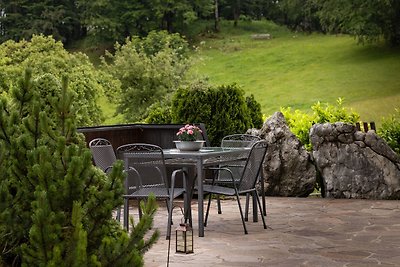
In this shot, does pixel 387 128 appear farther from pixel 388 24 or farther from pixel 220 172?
pixel 388 24

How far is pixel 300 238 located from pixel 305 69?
2859 cm

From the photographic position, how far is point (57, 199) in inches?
108

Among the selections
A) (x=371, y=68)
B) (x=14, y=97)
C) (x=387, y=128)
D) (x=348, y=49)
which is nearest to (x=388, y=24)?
(x=371, y=68)

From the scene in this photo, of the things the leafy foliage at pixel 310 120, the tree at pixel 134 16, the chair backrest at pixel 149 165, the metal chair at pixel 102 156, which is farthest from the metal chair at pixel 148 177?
the tree at pixel 134 16

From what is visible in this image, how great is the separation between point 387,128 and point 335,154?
1.37 meters

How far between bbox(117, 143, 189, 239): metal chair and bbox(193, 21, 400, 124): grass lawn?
1776cm

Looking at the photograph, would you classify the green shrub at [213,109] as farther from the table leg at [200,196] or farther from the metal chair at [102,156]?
the table leg at [200,196]

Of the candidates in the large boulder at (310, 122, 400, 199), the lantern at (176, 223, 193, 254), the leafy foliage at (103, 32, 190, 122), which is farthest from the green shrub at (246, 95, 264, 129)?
the leafy foliage at (103, 32, 190, 122)

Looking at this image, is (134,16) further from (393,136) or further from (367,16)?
(393,136)

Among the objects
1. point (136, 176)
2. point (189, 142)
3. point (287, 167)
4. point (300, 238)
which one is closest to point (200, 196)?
point (136, 176)

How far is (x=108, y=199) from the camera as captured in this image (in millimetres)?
2895

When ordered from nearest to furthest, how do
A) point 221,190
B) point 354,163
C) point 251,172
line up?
point 221,190 < point 251,172 < point 354,163

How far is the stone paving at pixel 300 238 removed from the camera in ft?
18.0

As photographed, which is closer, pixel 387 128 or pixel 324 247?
pixel 324 247
